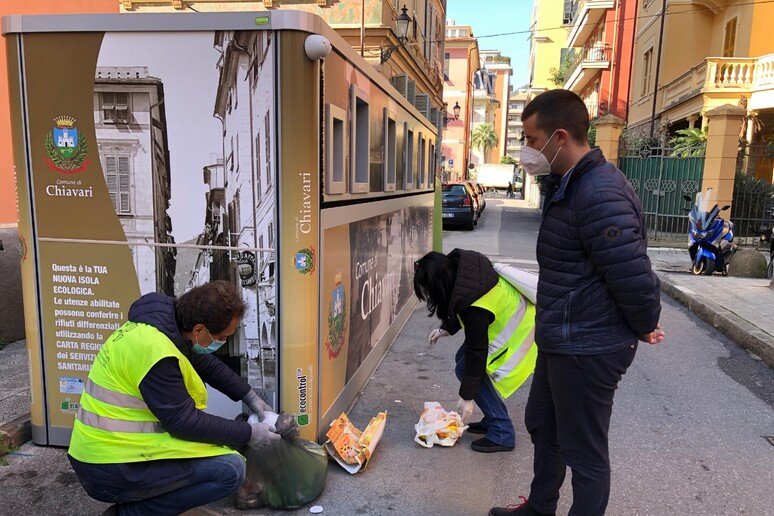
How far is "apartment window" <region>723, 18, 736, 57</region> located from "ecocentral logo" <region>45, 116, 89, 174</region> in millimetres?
24105

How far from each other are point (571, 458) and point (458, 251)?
1422mm

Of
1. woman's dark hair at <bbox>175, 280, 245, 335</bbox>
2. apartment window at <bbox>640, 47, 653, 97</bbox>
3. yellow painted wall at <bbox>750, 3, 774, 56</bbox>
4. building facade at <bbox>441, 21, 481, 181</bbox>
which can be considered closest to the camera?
woman's dark hair at <bbox>175, 280, 245, 335</bbox>

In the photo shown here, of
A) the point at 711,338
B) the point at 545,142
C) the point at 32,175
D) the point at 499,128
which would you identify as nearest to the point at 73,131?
the point at 32,175

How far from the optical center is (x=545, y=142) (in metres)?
2.33

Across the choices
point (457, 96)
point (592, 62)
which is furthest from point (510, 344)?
point (457, 96)

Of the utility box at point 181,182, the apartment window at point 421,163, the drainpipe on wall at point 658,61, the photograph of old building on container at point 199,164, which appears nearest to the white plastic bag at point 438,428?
the utility box at point 181,182

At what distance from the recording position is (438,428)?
A: 3.71m

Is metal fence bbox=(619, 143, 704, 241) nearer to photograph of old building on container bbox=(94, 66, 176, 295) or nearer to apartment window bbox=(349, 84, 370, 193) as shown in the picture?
apartment window bbox=(349, 84, 370, 193)

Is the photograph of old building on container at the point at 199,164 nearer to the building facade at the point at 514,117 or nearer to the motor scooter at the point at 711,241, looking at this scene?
the motor scooter at the point at 711,241

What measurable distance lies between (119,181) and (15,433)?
5.56 ft

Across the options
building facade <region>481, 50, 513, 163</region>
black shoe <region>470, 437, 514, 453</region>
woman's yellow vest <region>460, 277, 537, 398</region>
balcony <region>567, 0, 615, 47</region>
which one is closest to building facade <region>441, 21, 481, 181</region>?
balcony <region>567, 0, 615, 47</region>

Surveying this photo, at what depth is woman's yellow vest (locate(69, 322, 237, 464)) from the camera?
2.12 meters

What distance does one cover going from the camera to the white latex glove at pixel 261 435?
8.28ft

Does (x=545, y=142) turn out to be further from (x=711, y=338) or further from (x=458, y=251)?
(x=711, y=338)
